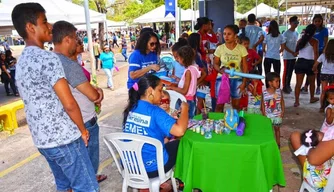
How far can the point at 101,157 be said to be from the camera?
13.6 ft

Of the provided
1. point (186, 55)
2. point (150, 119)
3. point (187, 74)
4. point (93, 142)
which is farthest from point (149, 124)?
point (186, 55)

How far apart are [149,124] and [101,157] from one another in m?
1.97

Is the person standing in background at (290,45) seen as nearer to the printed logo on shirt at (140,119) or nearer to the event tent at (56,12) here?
the printed logo on shirt at (140,119)

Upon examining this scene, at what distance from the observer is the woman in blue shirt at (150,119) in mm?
2420

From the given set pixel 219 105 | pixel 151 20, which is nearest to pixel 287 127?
pixel 219 105

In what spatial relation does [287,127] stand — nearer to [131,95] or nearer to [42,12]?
[131,95]

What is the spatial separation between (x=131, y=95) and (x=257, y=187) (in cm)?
135

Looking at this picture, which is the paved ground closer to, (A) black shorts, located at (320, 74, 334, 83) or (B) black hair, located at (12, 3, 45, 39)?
(A) black shorts, located at (320, 74, 334, 83)

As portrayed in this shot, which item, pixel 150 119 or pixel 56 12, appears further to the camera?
pixel 56 12

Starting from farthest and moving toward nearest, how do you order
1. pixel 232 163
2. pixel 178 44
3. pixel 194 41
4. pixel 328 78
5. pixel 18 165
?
pixel 328 78
pixel 194 41
pixel 178 44
pixel 18 165
pixel 232 163

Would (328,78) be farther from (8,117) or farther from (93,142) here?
(8,117)

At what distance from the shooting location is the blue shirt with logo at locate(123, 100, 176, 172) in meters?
2.43

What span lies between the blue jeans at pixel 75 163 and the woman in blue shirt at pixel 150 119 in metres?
0.51

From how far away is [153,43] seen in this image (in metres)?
3.64
